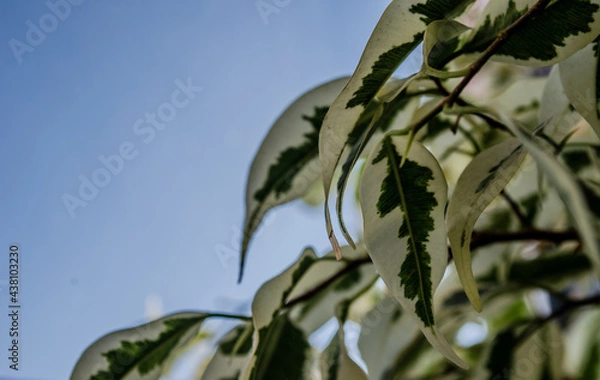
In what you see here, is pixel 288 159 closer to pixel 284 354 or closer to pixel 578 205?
pixel 284 354

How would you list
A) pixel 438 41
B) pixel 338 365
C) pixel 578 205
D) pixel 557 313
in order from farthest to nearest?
pixel 557 313
pixel 338 365
pixel 438 41
pixel 578 205

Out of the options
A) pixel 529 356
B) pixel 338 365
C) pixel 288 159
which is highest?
pixel 288 159

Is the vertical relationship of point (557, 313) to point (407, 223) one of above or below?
below

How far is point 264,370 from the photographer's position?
1.26 ft

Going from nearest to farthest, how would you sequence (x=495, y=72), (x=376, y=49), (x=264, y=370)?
(x=376, y=49) < (x=264, y=370) < (x=495, y=72)

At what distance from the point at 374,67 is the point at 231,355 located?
211mm

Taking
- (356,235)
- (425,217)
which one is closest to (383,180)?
(425,217)

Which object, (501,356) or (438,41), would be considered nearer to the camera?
(438,41)

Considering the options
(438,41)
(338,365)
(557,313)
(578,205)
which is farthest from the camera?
(557,313)

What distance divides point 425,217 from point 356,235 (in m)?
0.37

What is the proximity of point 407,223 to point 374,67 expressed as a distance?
7 centimetres

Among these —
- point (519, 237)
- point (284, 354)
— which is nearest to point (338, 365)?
point (284, 354)

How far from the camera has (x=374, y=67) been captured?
0.24m

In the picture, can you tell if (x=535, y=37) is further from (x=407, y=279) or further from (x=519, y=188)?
(x=519, y=188)
